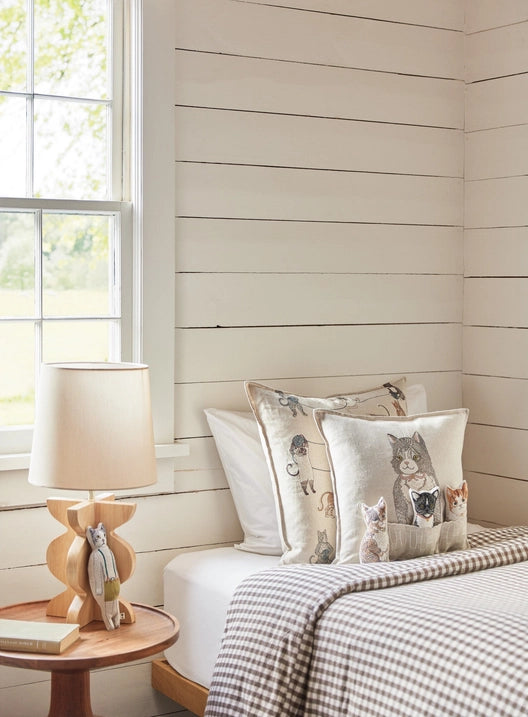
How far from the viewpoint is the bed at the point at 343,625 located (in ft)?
6.38

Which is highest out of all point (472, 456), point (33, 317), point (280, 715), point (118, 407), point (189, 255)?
point (189, 255)

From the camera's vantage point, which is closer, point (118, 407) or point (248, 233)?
point (118, 407)

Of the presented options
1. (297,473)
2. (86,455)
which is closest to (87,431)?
(86,455)

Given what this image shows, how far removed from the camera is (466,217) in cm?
347

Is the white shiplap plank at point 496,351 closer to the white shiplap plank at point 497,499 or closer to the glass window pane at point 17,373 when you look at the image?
the white shiplap plank at point 497,499

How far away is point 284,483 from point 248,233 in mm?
785

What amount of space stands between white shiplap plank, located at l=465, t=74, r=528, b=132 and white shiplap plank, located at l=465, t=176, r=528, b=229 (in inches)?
7.5

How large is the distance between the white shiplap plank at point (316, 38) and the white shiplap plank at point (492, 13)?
0.07m

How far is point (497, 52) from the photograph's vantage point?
3336 mm

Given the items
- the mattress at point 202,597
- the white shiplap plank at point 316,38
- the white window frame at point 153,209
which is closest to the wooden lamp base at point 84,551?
the mattress at point 202,597

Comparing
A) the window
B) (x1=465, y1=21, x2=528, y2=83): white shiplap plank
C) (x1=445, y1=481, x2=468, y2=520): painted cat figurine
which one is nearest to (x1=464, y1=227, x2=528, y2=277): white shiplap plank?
(x1=465, y1=21, x2=528, y2=83): white shiplap plank

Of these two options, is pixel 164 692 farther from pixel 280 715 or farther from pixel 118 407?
pixel 118 407

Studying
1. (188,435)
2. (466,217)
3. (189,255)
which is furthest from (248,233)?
(466,217)

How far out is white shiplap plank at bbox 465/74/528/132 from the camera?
10.7 ft
